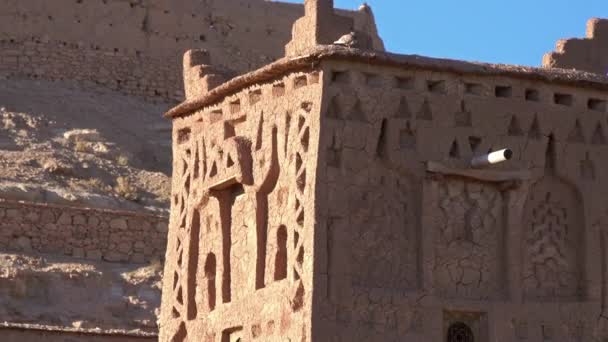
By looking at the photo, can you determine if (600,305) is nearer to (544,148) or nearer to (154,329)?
(544,148)

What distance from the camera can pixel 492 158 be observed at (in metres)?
20.4

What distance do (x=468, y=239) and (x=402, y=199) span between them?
781 mm

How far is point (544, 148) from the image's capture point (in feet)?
69.6

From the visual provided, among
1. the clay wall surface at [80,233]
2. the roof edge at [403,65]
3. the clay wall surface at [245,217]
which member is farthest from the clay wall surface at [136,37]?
the roof edge at [403,65]

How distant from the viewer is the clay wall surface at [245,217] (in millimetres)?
20297

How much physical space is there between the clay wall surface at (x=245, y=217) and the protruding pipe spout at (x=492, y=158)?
5.31ft

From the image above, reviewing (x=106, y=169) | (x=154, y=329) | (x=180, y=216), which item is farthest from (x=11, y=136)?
(x=180, y=216)

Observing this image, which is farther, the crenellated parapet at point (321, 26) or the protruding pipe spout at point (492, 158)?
the crenellated parapet at point (321, 26)

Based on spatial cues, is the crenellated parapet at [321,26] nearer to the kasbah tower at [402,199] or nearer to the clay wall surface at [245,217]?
the kasbah tower at [402,199]

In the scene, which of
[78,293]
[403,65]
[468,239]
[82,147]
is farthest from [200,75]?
[82,147]

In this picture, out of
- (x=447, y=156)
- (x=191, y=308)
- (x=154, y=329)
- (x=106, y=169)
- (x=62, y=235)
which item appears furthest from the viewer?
(x=106, y=169)

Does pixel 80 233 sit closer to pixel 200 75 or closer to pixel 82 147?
pixel 82 147

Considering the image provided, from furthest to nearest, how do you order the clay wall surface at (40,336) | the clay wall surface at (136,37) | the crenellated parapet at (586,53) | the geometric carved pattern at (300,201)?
the clay wall surface at (136,37) → the clay wall surface at (40,336) → the crenellated parapet at (586,53) → the geometric carved pattern at (300,201)

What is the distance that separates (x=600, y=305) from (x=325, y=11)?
399cm
